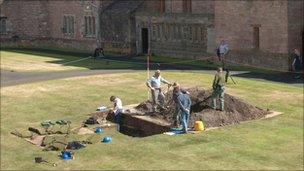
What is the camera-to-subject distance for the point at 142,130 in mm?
25703

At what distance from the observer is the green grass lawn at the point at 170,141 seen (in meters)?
20.3

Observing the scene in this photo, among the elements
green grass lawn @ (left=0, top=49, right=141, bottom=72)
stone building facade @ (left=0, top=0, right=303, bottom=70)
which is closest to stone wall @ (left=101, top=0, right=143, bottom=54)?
stone building facade @ (left=0, top=0, right=303, bottom=70)

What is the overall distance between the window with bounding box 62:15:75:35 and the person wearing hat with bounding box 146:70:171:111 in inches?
1450

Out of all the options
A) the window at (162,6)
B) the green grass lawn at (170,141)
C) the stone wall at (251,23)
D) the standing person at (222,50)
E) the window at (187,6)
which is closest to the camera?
the green grass lawn at (170,141)

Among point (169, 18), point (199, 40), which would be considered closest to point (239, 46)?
point (199, 40)

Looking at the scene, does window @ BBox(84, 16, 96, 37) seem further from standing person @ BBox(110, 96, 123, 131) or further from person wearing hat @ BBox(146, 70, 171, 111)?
person wearing hat @ BBox(146, 70, 171, 111)

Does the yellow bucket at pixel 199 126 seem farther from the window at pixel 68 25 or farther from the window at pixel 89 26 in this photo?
the window at pixel 68 25

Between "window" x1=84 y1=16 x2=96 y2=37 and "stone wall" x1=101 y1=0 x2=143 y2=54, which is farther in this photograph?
"window" x1=84 y1=16 x2=96 y2=37

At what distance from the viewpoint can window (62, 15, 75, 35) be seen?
2436 inches

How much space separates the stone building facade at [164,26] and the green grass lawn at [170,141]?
Result: 24.5ft

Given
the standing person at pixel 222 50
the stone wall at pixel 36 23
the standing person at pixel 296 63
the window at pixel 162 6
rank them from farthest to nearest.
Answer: the stone wall at pixel 36 23 → the window at pixel 162 6 → the standing person at pixel 222 50 → the standing person at pixel 296 63

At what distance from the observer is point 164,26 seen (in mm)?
49750

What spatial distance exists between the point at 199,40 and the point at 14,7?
26.1 m

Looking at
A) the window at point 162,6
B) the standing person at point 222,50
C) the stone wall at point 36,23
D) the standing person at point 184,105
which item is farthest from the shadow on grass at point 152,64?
the standing person at point 184,105
